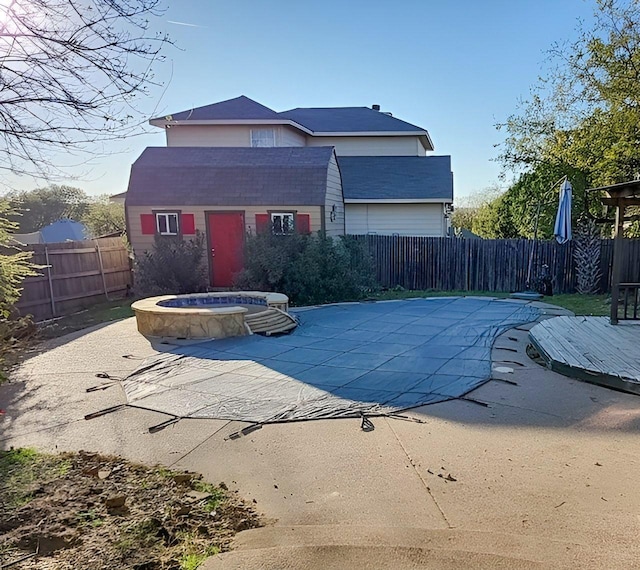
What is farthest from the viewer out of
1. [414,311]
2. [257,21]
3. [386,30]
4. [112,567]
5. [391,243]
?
[391,243]

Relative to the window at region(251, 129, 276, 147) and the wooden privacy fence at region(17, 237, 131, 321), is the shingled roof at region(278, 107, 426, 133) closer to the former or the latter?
the window at region(251, 129, 276, 147)

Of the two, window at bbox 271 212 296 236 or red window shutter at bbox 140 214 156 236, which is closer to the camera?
window at bbox 271 212 296 236

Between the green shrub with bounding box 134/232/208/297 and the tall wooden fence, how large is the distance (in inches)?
210

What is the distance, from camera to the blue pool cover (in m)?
4.75

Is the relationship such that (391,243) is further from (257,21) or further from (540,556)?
(540,556)

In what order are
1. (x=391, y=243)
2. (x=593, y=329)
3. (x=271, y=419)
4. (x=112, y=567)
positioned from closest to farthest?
1. (x=112, y=567)
2. (x=271, y=419)
3. (x=593, y=329)
4. (x=391, y=243)

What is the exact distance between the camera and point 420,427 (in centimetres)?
414

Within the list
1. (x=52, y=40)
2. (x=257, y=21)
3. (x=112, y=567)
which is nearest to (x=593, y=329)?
(x=257, y=21)

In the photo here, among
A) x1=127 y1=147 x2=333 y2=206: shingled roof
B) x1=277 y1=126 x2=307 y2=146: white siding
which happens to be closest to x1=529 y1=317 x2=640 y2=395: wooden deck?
x1=127 y1=147 x2=333 y2=206: shingled roof

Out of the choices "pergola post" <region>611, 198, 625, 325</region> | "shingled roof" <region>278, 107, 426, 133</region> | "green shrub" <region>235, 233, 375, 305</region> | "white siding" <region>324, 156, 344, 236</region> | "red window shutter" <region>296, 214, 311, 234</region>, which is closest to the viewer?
"pergola post" <region>611, 198, 625, 325</region>

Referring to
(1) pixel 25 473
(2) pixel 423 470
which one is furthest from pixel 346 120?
(1) pixel 25 473

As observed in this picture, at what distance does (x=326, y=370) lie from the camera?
235 inches

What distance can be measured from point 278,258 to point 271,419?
25.6 ft

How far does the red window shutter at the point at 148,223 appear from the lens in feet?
46.2
